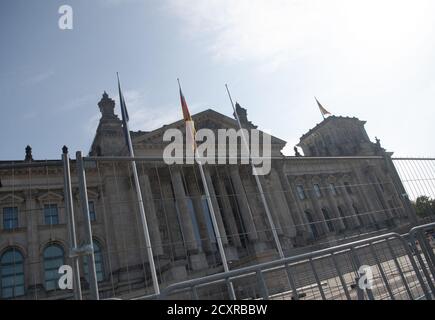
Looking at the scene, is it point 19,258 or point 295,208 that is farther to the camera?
point 295,208

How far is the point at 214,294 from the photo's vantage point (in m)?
5.49

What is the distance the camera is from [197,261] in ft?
86.3

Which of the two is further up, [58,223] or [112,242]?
[58,223]

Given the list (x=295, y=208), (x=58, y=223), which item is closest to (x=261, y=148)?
(x=295, y=208)

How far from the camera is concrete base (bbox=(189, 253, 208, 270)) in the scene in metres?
25.8

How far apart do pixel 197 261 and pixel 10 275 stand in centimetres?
1387

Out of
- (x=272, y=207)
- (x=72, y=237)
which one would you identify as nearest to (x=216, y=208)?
(x=272, y=207)

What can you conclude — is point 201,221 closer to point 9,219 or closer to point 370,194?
point 9,219

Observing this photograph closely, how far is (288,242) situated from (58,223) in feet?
69.8

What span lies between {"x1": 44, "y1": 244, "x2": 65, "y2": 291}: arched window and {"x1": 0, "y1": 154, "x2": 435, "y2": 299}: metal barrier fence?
0.25ft

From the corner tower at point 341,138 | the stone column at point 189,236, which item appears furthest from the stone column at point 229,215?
the corner tower at point 341,138

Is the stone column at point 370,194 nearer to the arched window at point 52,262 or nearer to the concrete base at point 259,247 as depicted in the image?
the concrete base at point 259,247
